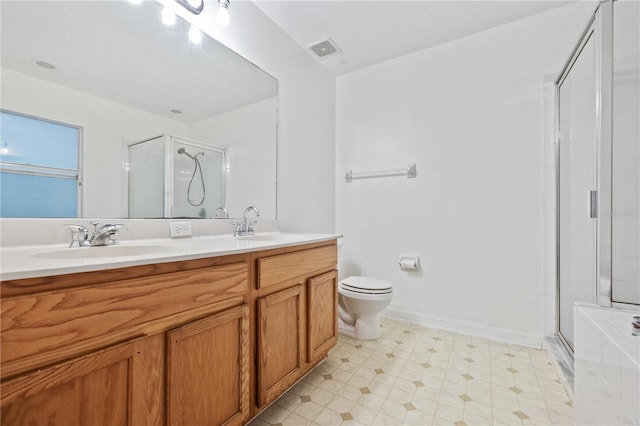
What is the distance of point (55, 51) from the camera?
41.7 inches

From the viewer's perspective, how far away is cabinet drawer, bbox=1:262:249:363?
1.82ft

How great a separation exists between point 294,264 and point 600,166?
1532 mm

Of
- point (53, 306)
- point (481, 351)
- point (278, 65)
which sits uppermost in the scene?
point (278, 65)

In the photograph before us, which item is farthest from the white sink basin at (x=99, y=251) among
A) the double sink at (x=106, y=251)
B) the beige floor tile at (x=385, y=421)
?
the beige floor tile at (x=385, y=421)

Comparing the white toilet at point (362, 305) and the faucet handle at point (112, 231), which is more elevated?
the faucet handle at point (112, 231)

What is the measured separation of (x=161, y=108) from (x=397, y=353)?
203 cm

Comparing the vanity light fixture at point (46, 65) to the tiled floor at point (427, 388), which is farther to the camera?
the tiled floor at point (427, 388)

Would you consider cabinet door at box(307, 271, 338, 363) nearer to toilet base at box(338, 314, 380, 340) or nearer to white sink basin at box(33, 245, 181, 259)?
toilet base at box(338, 314, 380, 340)

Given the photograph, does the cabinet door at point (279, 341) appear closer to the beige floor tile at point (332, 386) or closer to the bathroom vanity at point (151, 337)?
the bathroom vanity at point (151, 337)

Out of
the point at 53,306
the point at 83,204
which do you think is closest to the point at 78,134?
the point at 83,204

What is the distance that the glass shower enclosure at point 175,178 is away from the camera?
4.21ft

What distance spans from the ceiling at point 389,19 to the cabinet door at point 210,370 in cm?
202

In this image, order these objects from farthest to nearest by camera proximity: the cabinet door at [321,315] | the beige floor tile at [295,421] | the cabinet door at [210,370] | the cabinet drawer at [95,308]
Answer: the cabinet door at [321,315] → the beige floor tile at [295,421] → the cabinet door at [210,370] → the cabinet drawer at [95,308]

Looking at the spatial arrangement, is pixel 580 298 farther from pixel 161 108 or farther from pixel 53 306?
pixel 161 108
